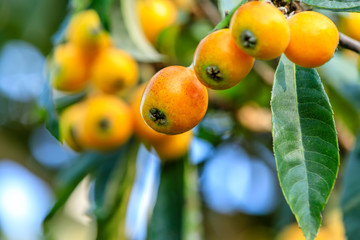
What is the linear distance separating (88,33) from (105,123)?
1.03 feet

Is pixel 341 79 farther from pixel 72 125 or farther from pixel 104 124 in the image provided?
pixel 72 125

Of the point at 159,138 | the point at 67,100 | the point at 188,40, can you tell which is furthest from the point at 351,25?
the point at 67,100

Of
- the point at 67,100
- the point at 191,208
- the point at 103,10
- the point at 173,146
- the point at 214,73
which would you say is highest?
the point at 214,73

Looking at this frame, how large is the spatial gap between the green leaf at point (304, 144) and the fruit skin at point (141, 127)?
79 centimetres

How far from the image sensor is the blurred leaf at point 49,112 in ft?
4.06

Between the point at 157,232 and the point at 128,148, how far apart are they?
1.28ft

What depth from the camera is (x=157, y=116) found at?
0.82 m

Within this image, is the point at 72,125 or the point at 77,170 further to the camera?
the point at 77,170

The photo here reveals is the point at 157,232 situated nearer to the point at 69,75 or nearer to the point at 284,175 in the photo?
the point at 69,75

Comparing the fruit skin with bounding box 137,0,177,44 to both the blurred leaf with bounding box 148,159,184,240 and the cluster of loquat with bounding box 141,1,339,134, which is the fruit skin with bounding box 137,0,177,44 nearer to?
the blurred leaf with bounding box 148,159,184,240

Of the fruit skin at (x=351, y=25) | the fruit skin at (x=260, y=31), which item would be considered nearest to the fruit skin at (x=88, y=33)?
the fruit skin at (x=351, y=25)

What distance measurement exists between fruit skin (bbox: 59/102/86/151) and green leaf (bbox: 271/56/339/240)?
105cm

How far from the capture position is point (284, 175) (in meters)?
0.83

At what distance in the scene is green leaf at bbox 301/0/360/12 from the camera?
863 millimetres
